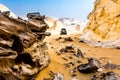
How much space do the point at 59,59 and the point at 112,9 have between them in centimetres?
1090

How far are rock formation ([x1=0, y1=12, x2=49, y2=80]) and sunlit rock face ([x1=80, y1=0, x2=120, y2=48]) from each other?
10.4 m

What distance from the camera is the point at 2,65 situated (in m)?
16.5

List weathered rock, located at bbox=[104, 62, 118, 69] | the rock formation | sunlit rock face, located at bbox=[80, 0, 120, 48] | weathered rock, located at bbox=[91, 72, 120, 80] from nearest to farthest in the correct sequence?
the rock formation
weathered rock, located at bbox=[91, 72, 120, 80]
weathered rock, located at bbox=[104, 62, 118, 69]
sunlit rock face, located at bbox=[80, 0, 120, 48]

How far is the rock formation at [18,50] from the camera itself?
16.5 metres

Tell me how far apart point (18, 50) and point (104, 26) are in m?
14.9

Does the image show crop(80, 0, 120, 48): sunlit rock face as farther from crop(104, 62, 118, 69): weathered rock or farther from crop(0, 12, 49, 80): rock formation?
crop(0, 12, 49, 80): rock formation

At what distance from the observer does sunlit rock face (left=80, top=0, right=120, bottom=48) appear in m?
28.4

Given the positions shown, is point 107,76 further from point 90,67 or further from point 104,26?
point 104,26

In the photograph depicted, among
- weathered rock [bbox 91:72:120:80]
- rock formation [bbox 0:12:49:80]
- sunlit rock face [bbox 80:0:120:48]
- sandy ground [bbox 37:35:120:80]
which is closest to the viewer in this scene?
rock formation [bbox 0:12:49:80]

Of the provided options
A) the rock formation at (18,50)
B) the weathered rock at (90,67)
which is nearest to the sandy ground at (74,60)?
the weathered rock at (90,67)

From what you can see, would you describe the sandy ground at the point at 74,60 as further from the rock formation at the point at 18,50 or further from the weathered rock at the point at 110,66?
the rock formation at the point at 18,50

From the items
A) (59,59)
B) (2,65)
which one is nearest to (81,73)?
(59,59)

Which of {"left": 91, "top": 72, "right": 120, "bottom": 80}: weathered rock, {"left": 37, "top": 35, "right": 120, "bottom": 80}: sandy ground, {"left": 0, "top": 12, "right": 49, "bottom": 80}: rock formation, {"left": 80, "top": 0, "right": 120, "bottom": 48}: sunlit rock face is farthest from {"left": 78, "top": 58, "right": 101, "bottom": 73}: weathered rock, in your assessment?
{"left": 80, "top": 0, "right": 120, "bottom": 48}: sunlit rock face

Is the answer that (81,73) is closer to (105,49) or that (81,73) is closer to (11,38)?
(11,38)
